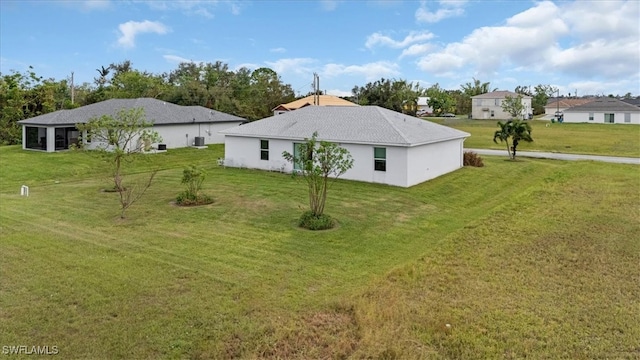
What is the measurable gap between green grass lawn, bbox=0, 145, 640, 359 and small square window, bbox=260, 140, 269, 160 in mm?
5950

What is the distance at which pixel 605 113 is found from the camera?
65.6 m

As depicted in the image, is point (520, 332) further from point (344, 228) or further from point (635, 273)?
point (344, 228)

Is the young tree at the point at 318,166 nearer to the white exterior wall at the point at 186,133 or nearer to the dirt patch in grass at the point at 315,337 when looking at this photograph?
the dirt patch in grass at the point at 315,337

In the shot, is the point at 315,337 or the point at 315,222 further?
the point at 315,222

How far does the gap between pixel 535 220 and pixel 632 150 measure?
25.2 m

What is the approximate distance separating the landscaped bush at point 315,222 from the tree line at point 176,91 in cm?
3271

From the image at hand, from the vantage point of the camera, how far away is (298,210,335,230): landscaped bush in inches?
518

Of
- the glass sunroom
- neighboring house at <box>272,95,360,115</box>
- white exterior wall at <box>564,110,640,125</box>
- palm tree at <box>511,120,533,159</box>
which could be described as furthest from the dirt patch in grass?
white exterior wall at <box>564,110,640,125</box>

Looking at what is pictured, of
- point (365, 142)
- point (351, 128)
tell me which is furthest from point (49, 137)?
point (365, 142)

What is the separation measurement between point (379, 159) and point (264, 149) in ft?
21.2

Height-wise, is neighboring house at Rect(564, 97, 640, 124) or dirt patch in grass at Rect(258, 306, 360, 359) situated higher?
neighboring house at Rect(564, 97, 640, 124)

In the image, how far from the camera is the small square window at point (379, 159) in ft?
66.2

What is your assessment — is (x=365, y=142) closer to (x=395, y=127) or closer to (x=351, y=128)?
(x=395, y=127)

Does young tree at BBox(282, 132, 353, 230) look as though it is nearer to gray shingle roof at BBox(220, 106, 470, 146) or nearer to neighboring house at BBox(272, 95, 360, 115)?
gray shingle roof at BBox(220, 106, 470, 146)
